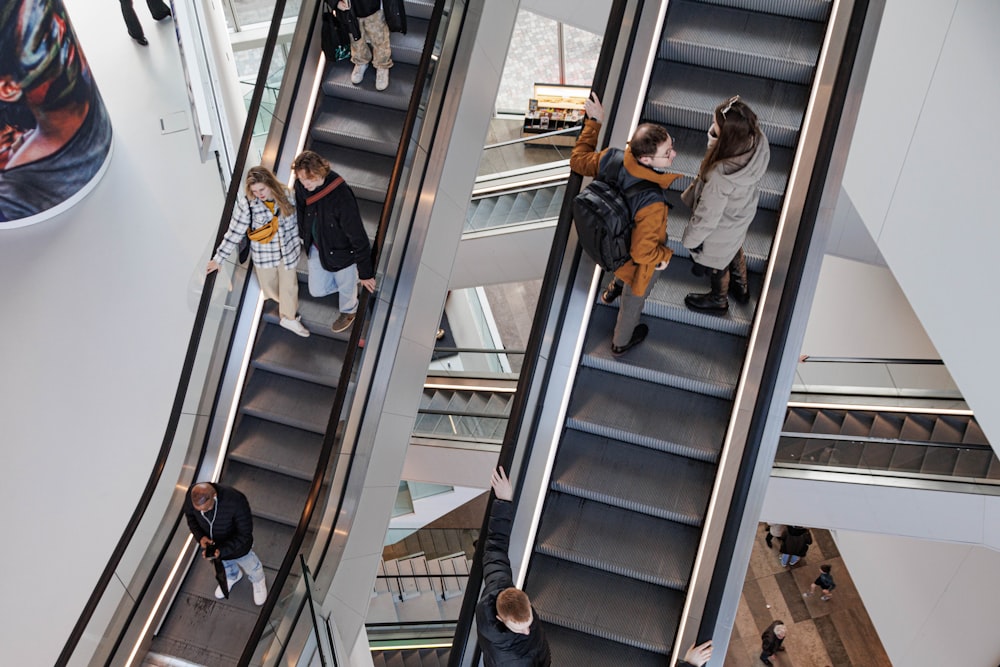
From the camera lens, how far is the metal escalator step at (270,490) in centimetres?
715

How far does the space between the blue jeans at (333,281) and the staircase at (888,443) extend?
5.65 metres

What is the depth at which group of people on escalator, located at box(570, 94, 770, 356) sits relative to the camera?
178 inches

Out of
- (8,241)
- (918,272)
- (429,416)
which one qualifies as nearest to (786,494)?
(918,272)

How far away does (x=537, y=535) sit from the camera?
5.64 m

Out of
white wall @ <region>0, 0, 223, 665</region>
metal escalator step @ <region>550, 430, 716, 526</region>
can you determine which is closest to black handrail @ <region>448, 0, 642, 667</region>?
metal escalator step @ <region>550, 430, 716, 526</region>

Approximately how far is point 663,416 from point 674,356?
1.38 feet

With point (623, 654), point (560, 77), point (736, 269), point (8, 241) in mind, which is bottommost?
point (623, 654)

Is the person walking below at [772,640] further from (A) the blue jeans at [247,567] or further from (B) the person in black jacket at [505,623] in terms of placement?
(B) the person in black jacket at [505,623]

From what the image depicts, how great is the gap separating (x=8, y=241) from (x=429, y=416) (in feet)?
18.0

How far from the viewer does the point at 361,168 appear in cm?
782

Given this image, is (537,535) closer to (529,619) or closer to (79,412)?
(529,619)

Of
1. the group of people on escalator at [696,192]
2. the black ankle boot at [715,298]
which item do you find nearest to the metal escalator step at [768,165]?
the group of people on escalator at [696,192]

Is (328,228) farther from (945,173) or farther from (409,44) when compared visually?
(945,173)

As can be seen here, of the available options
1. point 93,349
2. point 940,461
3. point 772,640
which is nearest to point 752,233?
point 940,461
